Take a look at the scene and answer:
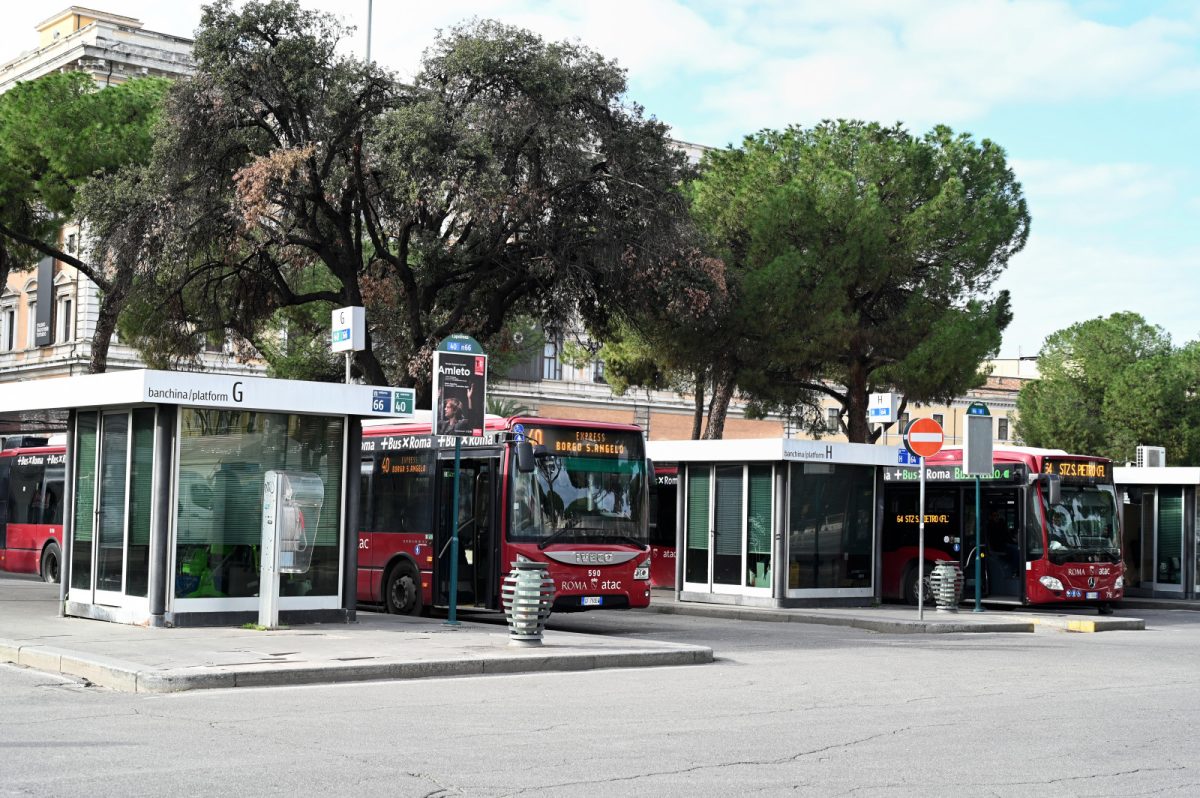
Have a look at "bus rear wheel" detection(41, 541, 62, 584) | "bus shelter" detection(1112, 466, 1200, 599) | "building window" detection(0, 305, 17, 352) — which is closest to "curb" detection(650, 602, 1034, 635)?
"bus shelter" detection(1112, 466, 1200, 599)

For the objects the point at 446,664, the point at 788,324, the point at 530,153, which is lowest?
the point at 446,664

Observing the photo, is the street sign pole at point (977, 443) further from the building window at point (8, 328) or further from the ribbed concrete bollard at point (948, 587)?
the building window at point (8, 328)

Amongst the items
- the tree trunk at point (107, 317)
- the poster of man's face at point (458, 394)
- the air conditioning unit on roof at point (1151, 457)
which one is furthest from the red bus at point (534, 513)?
the air conditioning unit on roof at point (1151, 457)

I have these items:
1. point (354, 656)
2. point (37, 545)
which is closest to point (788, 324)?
point (37, 545)

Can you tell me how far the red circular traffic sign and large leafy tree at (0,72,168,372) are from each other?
1861 centimetres

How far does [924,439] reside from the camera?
2250 centimetres

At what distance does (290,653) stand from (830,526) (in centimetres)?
1310

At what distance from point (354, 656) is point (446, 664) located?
2.91ft

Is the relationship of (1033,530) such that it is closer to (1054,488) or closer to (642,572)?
(1054,488)

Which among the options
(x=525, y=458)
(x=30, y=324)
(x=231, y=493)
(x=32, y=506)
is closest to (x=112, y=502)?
(x=231, y=493)

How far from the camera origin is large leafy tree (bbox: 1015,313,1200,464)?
2606 inches

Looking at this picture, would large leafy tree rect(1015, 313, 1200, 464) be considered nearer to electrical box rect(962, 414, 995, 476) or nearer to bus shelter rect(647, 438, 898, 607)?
bus shelter rect(647, 438, 898, 607)

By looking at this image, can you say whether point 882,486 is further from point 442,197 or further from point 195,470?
point 195,470

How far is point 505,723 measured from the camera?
1097cm
